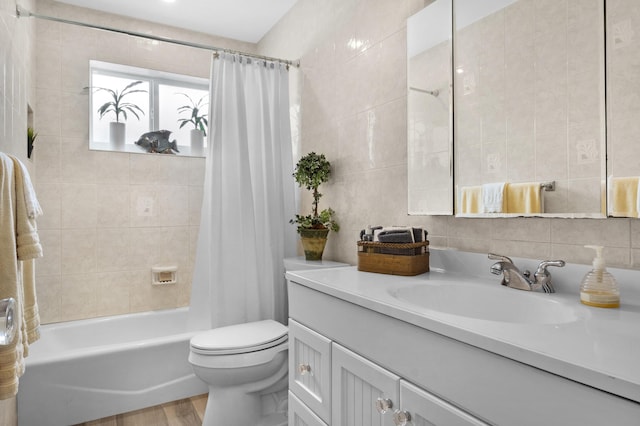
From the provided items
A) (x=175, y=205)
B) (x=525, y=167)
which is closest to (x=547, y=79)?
(x=525, y=167)

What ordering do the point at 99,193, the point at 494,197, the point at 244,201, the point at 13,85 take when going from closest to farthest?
the point at 494,197 < the point at 13,85 < the point at 244,201 < the point at 99,193

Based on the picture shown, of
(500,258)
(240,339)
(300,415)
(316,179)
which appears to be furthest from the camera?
(316,179)

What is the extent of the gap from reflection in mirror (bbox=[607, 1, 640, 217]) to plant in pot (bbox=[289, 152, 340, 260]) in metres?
A: 1.38

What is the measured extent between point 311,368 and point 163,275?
2013mm

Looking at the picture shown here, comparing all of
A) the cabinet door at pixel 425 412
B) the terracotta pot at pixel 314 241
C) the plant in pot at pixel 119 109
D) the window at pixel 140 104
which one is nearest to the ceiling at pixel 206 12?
the window at pixel 140 104

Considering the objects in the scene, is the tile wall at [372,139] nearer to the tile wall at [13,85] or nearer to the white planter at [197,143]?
the white planter at [197,143]

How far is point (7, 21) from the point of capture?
1663 millimetres

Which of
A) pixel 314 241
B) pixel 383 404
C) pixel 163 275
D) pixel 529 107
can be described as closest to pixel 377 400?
pixel 383 404

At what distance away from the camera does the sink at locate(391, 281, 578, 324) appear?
1.00m

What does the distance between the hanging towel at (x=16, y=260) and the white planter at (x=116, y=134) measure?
1696mm

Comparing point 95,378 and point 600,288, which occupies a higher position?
point 600,288

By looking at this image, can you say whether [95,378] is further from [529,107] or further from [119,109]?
[529,107]

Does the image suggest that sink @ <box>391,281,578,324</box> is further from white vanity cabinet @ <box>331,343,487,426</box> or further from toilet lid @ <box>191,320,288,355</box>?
toilet lid @ <box>191,320,288,355</box>

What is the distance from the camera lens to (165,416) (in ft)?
7.02
